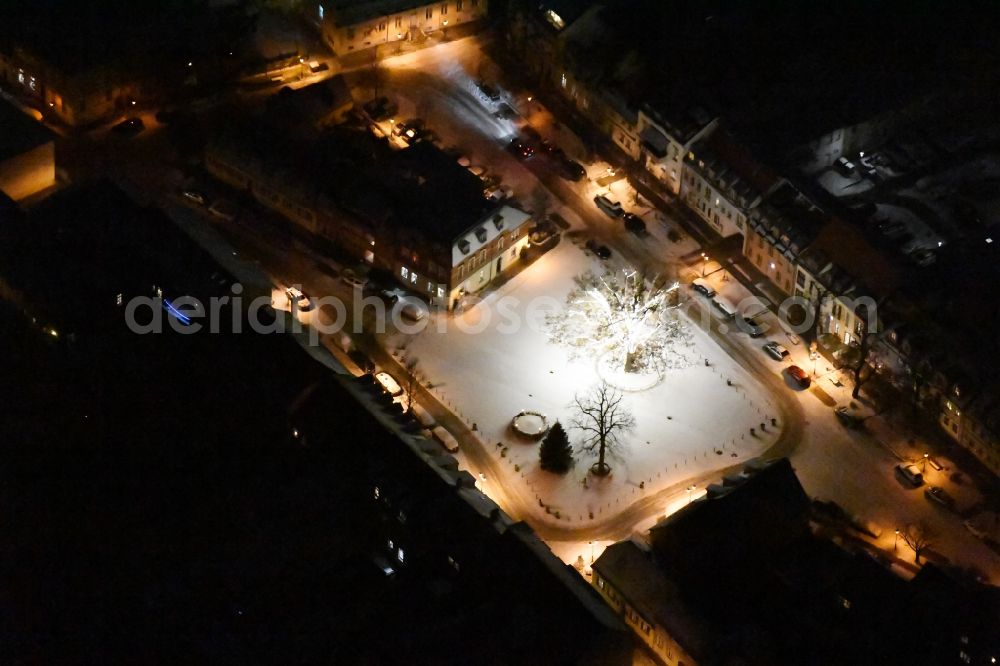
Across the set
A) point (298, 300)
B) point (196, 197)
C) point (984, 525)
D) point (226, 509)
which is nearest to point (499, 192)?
point (298, 300)

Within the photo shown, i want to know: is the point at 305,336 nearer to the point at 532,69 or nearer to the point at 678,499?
the point at 678,499

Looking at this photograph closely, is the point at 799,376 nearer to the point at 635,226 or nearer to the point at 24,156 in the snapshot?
the point at 635,226

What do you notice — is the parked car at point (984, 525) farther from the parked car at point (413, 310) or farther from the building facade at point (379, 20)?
the building facade at point (379, 20)

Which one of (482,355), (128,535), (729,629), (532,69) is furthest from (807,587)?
(532,69)

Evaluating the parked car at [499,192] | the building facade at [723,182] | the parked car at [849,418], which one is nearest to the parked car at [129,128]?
the parked car at [499,192]

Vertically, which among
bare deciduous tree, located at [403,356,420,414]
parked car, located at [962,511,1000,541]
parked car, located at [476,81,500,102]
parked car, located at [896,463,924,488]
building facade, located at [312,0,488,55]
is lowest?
parked car, located at [962,511,1000,541]

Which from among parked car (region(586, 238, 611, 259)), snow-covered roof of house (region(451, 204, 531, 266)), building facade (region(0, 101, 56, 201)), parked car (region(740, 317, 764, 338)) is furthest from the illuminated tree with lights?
building facade (region(0, 101, 56, 201))

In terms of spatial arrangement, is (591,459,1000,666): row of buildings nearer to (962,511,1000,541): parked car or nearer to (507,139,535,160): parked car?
(962,511,1000,541): parked car
